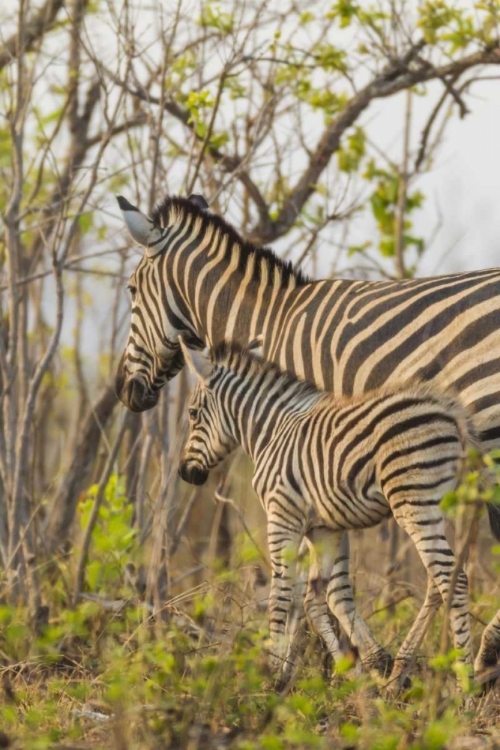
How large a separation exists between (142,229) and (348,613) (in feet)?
9.74

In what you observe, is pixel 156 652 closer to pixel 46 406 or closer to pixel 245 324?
pixel 245 324

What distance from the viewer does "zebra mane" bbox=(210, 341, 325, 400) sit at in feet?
23.0

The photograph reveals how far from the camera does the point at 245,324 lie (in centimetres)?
788

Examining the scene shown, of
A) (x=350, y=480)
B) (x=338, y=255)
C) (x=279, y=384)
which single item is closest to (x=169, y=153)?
(x=338, y=255)

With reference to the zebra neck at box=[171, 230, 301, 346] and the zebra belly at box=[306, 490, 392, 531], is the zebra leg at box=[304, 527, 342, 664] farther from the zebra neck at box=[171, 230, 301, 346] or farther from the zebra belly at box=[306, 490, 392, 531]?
the zebra neck at box=[171, 230, 301, 346]

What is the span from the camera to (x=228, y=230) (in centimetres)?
811

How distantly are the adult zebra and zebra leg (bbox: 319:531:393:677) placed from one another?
12 mm

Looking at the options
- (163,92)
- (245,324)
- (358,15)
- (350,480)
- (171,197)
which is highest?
(358,15)

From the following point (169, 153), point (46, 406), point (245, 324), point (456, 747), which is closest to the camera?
point (456, 747)

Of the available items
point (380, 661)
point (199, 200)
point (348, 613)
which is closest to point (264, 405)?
point (348, 613)

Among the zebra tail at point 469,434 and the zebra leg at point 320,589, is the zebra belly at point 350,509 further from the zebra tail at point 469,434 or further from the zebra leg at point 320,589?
the zebra tail at point 469,434

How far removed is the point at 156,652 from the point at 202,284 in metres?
3.35

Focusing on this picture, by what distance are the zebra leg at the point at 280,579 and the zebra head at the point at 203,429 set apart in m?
1.02

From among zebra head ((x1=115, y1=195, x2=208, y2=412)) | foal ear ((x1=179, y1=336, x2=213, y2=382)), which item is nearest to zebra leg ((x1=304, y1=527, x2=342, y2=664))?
foal ear ((x1=179, y1=336, x2=213, y2=382))
